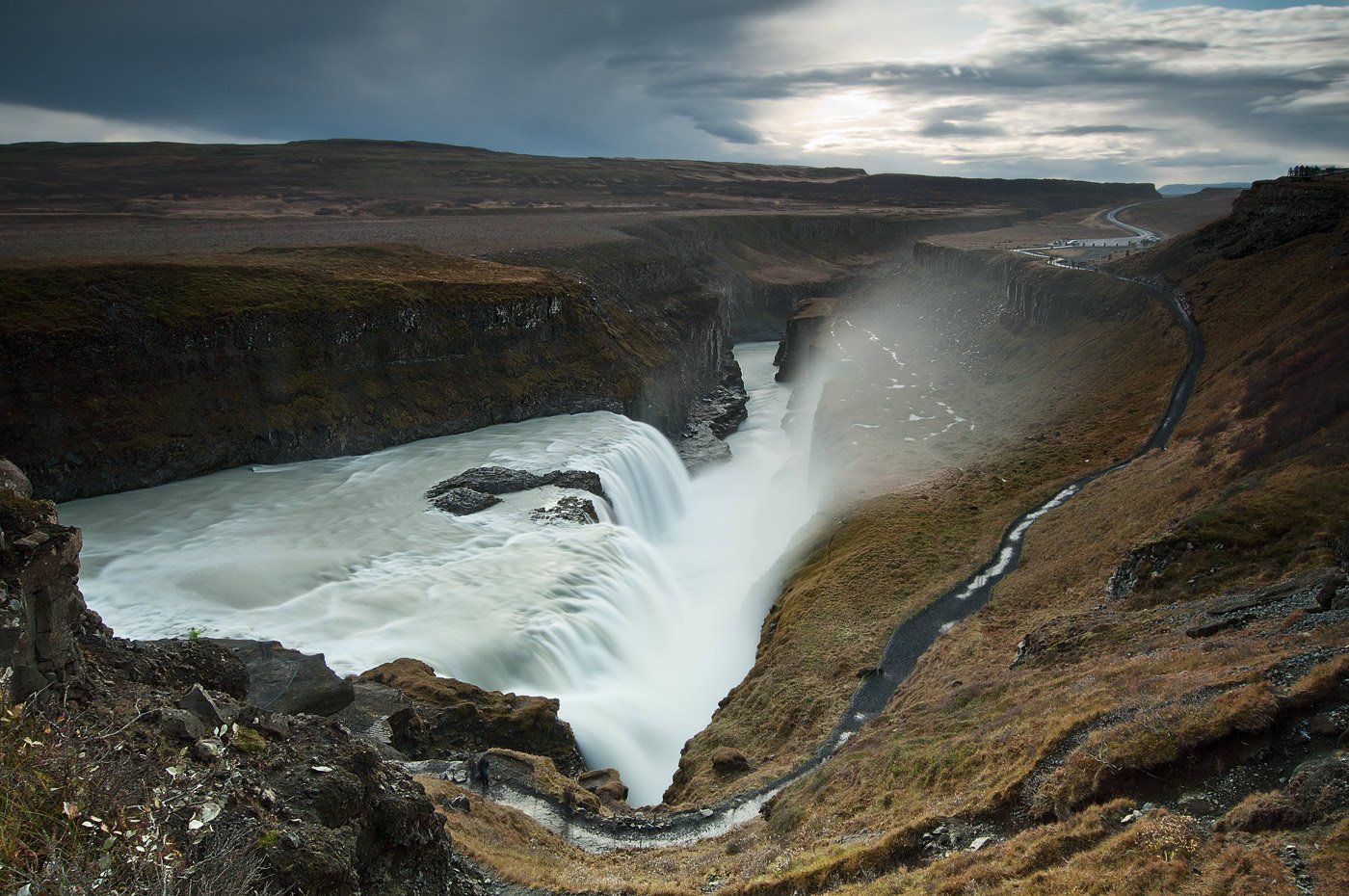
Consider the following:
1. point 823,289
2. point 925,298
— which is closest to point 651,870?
point 925,298

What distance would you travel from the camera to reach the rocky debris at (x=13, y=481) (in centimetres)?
1384

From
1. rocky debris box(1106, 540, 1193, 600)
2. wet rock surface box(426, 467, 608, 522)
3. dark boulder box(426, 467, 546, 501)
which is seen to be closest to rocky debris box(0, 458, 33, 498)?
rocky debris box(1106, 540, 1193, 600)

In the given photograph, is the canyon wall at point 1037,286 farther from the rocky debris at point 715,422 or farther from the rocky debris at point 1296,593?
the rocky debris at point 1296,593

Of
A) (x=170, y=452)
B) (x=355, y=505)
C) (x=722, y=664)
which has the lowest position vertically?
(x=722, y=664)

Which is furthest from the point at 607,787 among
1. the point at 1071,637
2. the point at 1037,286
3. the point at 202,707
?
the point at 1037,286

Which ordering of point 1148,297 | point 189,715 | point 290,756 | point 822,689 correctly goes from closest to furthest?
point 189,715 → point 290,756 → point 822,689 → point 1148,297

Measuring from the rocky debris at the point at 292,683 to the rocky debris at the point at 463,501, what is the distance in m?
22.7

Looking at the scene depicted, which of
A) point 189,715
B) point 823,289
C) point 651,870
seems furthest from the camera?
point 823,289

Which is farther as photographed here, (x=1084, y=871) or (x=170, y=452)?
(x=170, y=452)

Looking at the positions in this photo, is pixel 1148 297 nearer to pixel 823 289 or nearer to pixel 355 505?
pixel 355 505

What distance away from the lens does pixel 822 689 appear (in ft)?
104

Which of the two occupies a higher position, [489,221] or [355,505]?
[489,221]

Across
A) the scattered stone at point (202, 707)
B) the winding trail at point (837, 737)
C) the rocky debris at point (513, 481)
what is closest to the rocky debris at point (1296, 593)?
the winding trail at point (837, 737)

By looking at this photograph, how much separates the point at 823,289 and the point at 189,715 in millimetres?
159228
